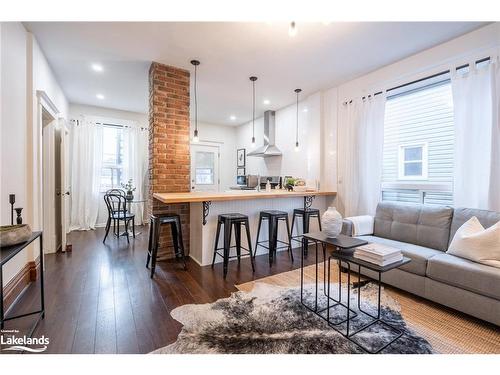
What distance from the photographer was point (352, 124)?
3.88 metres

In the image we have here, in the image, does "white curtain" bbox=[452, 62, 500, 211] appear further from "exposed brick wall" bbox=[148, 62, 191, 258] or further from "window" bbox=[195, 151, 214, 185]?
"window" bbox=[195, 151, 214, 185]

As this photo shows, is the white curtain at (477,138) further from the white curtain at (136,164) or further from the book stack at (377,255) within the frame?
the white curtain at (136,164)

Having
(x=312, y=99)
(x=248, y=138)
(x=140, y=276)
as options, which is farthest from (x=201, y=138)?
(x=140, y=276)

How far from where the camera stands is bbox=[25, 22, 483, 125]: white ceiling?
2.57 m

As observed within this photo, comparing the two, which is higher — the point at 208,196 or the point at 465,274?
the point at 208,196

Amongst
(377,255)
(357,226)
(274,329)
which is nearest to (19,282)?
(274,329)

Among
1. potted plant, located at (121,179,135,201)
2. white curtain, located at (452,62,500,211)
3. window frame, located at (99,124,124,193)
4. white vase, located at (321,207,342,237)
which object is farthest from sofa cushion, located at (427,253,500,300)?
window frame, located at (99,124,124,193)

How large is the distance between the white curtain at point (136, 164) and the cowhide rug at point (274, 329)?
4.30m

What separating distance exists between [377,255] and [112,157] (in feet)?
19.2

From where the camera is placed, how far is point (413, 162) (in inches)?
130

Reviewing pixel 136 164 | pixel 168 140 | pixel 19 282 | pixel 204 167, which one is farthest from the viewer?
pixel 204 167

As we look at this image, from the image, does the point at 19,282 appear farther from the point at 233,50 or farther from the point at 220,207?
the point at 233,50
